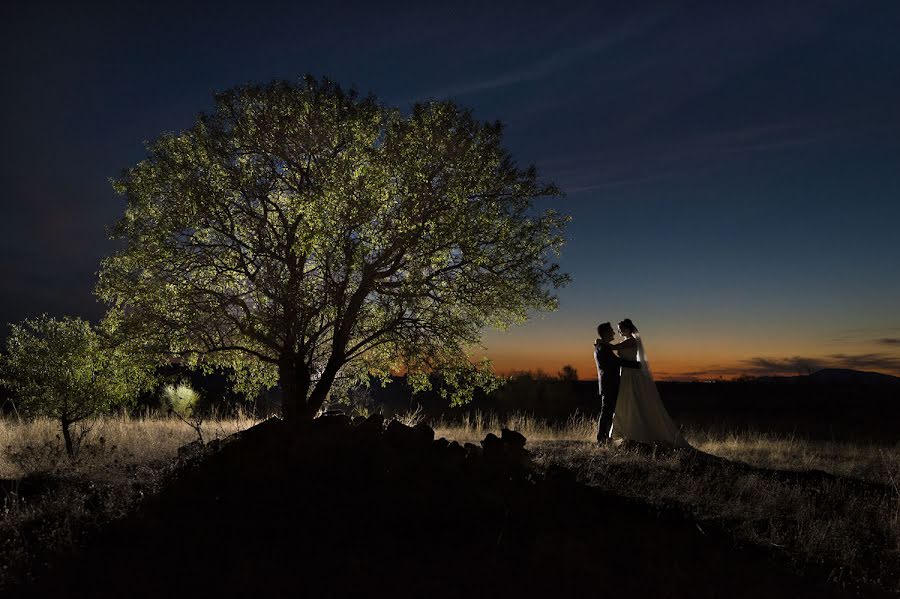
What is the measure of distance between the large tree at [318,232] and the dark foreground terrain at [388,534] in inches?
179

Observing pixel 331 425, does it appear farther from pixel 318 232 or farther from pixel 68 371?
pixel 68 371

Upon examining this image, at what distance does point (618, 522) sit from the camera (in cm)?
798

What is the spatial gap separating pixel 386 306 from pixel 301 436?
543cm

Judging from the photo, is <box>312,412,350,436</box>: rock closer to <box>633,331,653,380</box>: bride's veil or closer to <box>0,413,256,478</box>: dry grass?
<box>0,413,256,478</box>: dry grass

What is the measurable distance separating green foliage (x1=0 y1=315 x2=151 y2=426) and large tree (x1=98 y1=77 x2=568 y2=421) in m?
0.90

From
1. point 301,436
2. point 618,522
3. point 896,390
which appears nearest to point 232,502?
point 301,436

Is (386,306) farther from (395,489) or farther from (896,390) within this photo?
(896,390)

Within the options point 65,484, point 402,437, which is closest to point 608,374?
point 402,437

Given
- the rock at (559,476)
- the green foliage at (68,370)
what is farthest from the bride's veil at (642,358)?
the green foliage at (68,370)

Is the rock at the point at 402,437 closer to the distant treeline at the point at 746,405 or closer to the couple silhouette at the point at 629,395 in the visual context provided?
the couple silhouette at the point at 629,395

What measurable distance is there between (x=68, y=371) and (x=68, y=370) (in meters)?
0.02

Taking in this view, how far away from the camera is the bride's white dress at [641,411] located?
1498 cm

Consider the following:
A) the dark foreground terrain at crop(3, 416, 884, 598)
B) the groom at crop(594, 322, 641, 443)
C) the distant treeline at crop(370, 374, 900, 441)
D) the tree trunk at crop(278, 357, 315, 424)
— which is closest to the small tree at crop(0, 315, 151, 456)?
the tree trunk at crop(278, 357, 315, 424)

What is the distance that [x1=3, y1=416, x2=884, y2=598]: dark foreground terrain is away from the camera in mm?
5910
